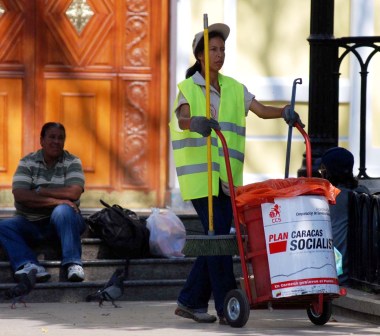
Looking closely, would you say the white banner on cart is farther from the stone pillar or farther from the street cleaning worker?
the stone pillar

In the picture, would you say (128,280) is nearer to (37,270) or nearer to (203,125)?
(37,270)


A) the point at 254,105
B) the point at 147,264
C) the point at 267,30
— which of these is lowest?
the point at 147,264

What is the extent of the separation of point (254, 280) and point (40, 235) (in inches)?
106

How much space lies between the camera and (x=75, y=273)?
33.6ft

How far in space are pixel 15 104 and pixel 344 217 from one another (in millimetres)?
4006

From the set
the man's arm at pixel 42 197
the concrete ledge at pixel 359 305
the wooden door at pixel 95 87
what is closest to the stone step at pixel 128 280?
the man's arm at pixel 42 197

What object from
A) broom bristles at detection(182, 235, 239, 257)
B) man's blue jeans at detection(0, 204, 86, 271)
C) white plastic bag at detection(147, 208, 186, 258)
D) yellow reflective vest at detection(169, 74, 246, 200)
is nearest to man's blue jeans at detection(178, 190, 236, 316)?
yellow reflective vest at detection(169, 74, 246, 200)

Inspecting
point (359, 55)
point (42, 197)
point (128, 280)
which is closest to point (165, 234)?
point (128, 280)

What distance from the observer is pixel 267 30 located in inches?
490

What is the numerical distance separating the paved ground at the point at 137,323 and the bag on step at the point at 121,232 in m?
0.59

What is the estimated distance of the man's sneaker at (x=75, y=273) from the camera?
1024cm

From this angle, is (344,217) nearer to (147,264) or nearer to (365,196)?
(365,196)

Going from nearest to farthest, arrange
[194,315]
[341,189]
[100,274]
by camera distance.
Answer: [194,315] < [341,189] < [100,274]

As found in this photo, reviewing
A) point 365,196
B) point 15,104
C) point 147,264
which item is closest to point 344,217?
point 365,196
